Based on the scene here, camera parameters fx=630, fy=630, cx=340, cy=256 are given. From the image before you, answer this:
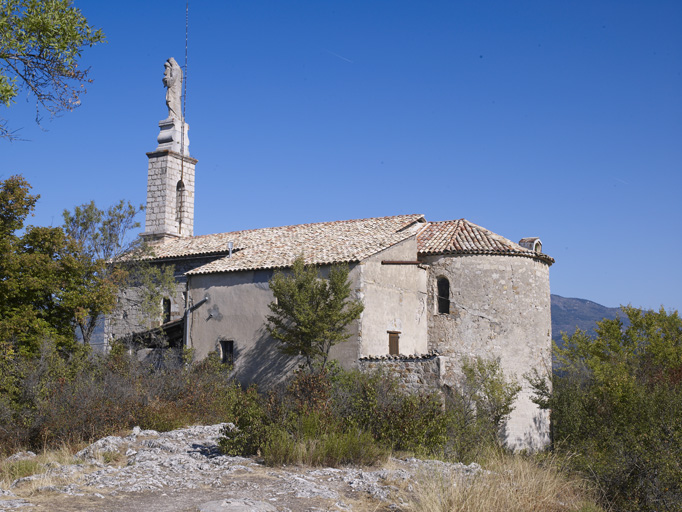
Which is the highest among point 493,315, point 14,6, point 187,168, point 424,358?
point 187,168

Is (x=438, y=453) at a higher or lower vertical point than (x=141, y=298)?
lower

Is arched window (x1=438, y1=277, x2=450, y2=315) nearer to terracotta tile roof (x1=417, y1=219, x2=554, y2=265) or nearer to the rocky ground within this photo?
terracotta tile roof (x1=417, y1=219, x2=554, y2=265)

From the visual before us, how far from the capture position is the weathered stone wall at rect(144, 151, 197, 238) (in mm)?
29641

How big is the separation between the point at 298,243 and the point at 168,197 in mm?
9590

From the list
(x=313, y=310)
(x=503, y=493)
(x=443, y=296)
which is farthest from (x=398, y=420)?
(x=443, y=296)

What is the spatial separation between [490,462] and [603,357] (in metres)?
24.5

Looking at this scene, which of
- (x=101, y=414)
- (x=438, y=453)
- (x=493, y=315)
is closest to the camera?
(x=438, y=453)

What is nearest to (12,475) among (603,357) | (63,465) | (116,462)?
(63,465)

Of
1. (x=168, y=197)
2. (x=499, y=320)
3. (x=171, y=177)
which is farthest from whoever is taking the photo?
(x=171, y=177)

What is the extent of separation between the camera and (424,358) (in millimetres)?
17344

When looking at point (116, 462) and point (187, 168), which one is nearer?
point (116, 462)

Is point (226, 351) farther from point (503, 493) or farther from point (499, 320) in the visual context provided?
point (503, 493)

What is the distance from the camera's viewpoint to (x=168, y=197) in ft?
97.7

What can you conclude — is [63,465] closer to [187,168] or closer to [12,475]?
[12,475]
